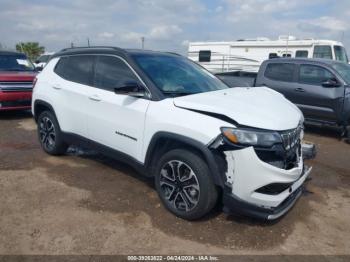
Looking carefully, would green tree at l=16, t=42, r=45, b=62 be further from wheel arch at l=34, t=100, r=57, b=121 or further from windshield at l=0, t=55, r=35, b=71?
wheel arch at l=34, t=100, r=57, b=121

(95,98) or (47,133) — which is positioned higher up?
(95,98)

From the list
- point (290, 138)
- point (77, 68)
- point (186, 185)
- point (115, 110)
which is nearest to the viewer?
point (290, 138)

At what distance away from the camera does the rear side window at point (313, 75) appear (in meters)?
7.95

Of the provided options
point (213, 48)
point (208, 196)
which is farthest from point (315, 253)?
point (213, 48)

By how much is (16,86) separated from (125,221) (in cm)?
666

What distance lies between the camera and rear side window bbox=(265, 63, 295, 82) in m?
8.57

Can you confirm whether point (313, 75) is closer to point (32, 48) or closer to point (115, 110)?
point (115, 110)

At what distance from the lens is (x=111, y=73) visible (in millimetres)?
4539

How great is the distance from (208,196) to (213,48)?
1725 centimetres

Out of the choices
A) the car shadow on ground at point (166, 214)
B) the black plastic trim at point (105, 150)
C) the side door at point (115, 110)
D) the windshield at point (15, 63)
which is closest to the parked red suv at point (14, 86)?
the windshield at point (15, 63)

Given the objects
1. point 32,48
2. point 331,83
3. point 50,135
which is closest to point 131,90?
point 50,135

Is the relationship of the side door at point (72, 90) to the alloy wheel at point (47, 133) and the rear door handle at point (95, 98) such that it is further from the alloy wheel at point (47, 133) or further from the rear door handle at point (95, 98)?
the alloy wheel at point (47, 133)

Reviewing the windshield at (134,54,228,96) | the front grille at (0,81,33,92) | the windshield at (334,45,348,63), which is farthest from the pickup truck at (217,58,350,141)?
the windshield at (334,45,348,63)


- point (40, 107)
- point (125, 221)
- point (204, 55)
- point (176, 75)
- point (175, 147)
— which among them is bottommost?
point (125, 221)
